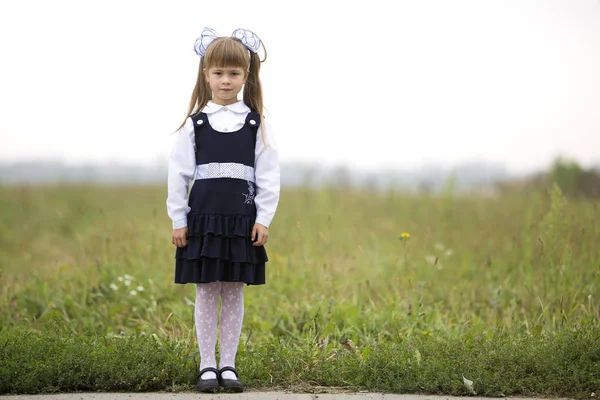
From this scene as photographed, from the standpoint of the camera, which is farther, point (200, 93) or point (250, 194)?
point (200, 93)

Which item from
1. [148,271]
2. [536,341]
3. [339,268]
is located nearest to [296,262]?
[339,268]

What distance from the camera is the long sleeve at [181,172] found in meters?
3.57

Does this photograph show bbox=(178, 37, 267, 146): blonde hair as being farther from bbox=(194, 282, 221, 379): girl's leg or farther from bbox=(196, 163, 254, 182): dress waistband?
bbox=(194, 282, 221, 379): girl's leg

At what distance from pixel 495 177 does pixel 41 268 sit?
11.7 meters

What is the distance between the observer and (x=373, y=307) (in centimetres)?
490

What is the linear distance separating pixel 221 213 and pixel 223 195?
95 millimetres

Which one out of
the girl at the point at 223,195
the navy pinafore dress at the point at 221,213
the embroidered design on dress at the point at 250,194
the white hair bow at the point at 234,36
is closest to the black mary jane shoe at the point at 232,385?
the girl at the point at 223,195

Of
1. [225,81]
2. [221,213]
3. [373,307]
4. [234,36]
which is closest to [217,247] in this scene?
[221,213]

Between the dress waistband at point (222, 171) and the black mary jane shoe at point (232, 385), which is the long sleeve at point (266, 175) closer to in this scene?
the dress waistband at point (222, 171)

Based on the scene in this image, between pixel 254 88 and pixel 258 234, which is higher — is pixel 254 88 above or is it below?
above

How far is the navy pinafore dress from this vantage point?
352cm

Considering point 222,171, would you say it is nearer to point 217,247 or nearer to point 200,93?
point 217,247

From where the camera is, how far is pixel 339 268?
21.6 ft

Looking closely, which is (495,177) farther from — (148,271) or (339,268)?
(148,271)
